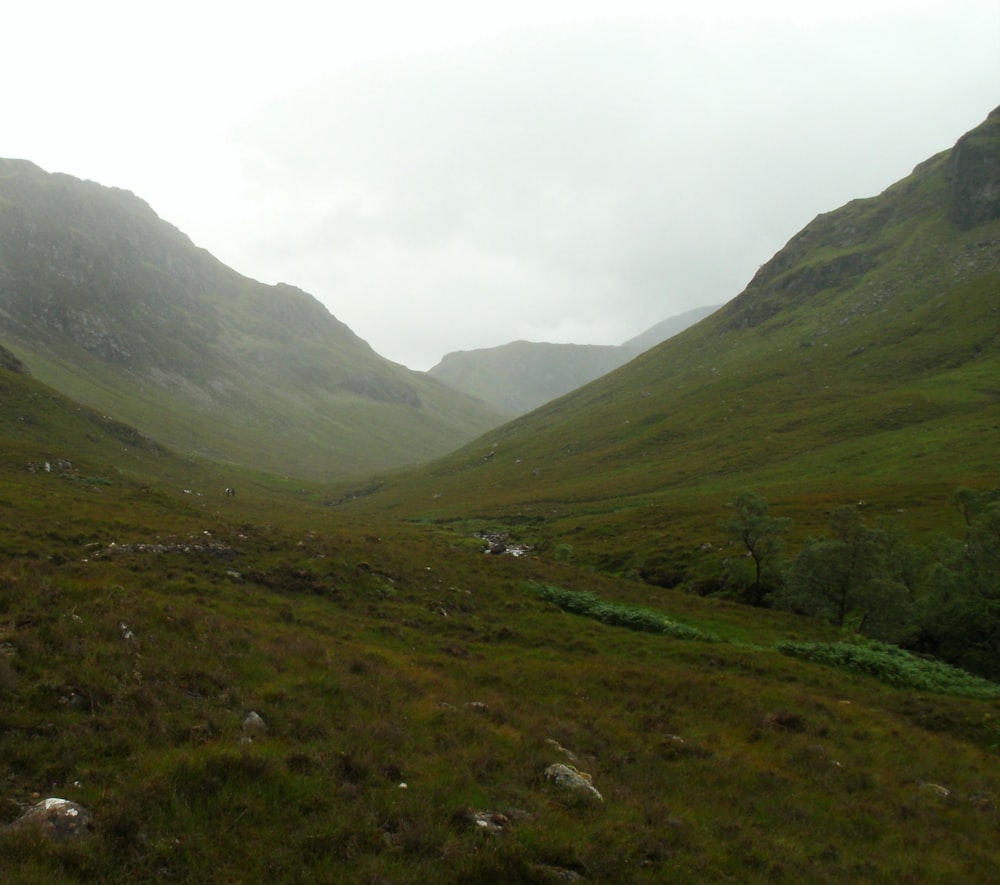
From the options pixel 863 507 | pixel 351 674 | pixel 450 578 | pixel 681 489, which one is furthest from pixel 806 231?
pixel 351 674

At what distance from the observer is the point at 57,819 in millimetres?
7766

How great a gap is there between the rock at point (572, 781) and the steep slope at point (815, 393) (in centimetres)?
4299

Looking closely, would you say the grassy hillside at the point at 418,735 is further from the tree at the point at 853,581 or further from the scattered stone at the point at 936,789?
the tree at the point at 853,581

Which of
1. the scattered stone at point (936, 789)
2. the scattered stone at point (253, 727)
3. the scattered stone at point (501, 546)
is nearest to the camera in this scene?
the scattered stone at point (253, 727)

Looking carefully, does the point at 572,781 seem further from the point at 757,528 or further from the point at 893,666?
the point at 757,528

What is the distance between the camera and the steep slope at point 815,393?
77500 mm

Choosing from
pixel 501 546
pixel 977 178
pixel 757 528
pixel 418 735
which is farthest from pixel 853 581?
pixel 977 178

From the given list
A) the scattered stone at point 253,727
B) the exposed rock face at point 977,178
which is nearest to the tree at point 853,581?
the scattered stone at point 253,727

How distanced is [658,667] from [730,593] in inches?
853

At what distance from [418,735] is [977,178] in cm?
20730

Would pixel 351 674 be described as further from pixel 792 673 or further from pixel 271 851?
pixel 792 673

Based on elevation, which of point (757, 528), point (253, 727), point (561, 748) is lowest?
point (561, 748)

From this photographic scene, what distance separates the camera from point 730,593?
138ft

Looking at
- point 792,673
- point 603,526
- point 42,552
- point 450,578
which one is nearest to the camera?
point 42,552
